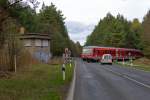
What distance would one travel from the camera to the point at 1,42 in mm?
30078

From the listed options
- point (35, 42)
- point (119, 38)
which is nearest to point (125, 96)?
point (35, 42)

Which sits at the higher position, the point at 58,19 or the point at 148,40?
the point at 58,19

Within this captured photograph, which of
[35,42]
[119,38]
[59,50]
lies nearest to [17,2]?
[35,42]

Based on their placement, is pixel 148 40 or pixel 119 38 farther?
pixel 119 38

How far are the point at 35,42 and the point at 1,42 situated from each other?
46656 mm

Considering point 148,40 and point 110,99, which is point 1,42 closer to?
point 110,99

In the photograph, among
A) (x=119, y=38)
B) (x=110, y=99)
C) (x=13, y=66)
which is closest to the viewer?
(x=110, y=99)

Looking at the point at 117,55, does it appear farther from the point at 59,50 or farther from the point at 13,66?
the point at 13,66

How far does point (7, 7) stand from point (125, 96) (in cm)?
859

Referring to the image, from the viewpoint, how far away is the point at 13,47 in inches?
1420

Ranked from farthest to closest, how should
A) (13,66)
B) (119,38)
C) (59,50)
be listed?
(119,38), (59,50), (13,66)

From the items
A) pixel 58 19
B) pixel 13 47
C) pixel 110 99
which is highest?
pixel 58 19

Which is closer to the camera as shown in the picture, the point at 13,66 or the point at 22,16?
the point at 22,16

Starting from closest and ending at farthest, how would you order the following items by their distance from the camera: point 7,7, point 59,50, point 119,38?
point 7,7 < point 59,50 < point 119,38
